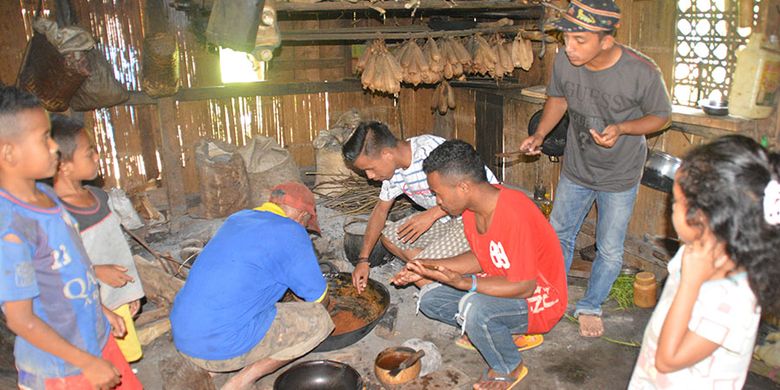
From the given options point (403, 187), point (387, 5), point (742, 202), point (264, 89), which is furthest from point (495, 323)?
point (264, 89)

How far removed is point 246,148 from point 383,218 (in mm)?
3787

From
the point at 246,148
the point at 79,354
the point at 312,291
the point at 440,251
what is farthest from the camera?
the point at 246,148

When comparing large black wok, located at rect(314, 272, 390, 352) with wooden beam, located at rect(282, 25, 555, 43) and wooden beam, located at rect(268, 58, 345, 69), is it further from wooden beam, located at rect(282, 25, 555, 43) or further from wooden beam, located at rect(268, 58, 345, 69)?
wooden beam, located at rect(268, 58, 345, 69)

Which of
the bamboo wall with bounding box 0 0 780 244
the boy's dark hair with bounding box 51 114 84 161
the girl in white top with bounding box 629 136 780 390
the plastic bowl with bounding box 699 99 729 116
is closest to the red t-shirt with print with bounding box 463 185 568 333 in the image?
the girl in white top with bounding box 629 136 780 390

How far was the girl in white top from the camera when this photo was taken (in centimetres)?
213

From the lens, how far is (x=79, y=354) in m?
2.67

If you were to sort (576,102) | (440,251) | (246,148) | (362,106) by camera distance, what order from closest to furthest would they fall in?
(576,102) < (440,251) < (246,148) < (362,106)

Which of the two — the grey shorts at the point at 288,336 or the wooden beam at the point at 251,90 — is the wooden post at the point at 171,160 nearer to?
the wooden beam at the point at 251,90

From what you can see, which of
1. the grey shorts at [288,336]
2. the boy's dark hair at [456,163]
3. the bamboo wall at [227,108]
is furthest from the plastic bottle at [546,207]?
the grey shorts at [288,336]

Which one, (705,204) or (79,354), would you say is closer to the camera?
(705,204)

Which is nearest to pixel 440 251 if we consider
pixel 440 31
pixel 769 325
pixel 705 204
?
pixel 769 325

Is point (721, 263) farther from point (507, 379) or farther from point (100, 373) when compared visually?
point (100, 373)

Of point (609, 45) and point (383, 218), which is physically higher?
point (609, 45)

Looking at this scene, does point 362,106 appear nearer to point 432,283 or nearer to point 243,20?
point 243,20
